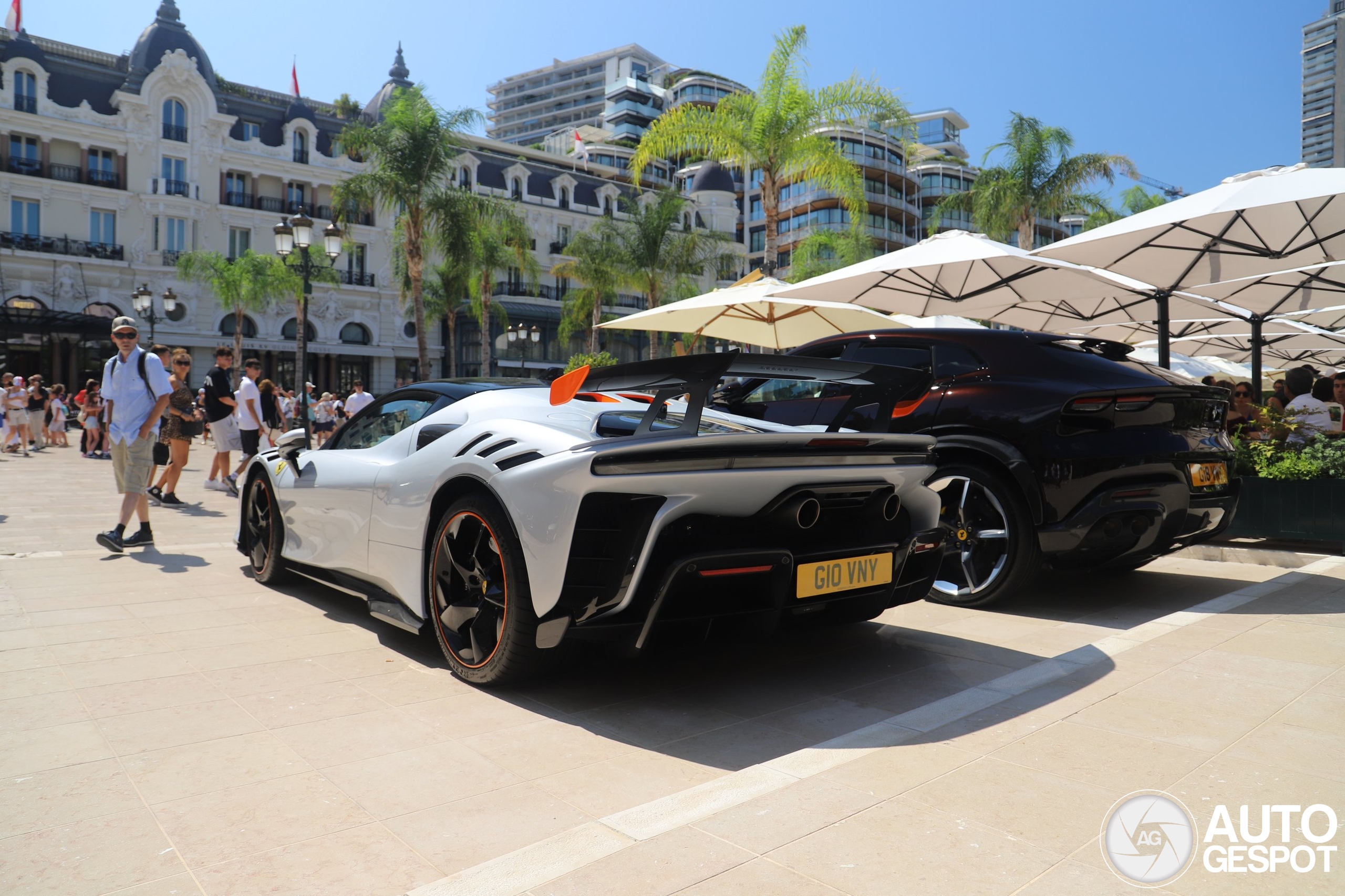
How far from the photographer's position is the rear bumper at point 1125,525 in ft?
15.4

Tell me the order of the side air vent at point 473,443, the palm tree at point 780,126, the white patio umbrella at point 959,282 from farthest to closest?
the palm tree at point 780,126, the white patio umbrella at point 959,282, the side air vent at point 473,443

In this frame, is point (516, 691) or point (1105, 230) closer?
point (516, 691)

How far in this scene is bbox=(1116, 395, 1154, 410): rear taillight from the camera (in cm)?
479

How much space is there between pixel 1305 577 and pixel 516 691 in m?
5.30

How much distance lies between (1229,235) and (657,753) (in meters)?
7.56

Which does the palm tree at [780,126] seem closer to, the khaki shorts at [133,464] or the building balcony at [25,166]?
the khaki shorts at [133,464]

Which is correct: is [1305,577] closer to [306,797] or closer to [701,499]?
[701,499]

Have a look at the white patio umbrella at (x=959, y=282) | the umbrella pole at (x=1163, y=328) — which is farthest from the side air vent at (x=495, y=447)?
the umbrella pole at (x=1163, y=328)

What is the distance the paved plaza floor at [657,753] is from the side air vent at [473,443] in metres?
0.94

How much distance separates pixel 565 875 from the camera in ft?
6.70

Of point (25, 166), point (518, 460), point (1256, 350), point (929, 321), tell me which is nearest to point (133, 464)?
point (518, 460)

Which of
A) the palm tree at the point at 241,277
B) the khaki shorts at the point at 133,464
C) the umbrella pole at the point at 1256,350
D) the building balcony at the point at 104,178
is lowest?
the khaki shorts at the point at 133,464

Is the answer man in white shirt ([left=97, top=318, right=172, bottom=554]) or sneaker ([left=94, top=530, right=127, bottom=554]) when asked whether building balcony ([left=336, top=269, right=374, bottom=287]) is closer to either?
man in white shirt ([left=97, top=318, right=172, bottom=554])

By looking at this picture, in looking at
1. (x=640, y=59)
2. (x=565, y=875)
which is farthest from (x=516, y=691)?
(x=640, y=59)
